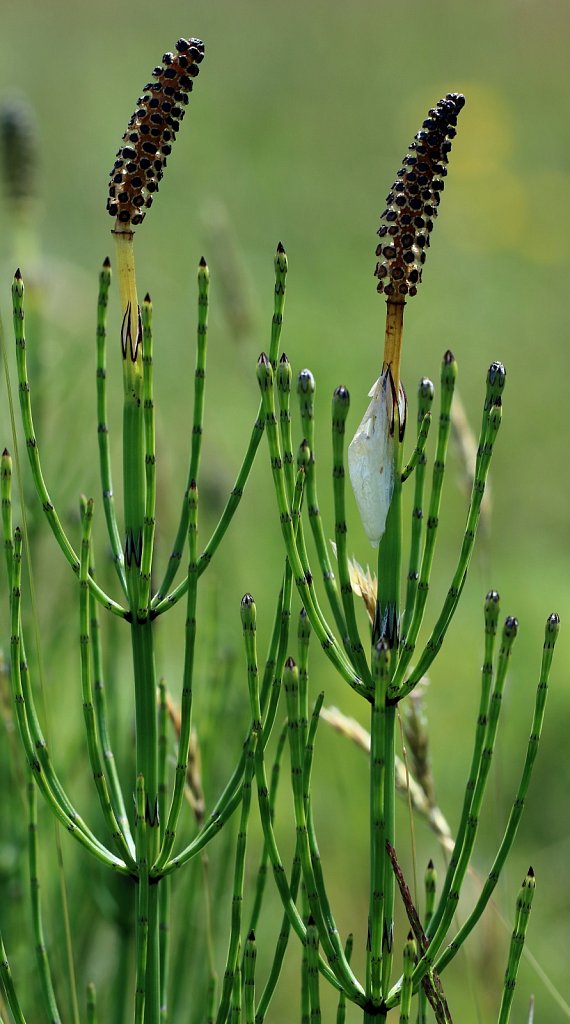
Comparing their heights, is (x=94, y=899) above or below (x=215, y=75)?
below

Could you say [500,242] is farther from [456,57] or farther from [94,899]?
[94,899]

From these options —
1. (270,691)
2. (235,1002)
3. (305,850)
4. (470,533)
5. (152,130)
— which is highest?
(152,130)

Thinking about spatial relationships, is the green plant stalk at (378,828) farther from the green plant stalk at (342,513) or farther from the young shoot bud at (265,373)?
the young shoot bud at (265,373)

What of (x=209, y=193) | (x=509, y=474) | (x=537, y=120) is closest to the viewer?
(x=509, y=474)

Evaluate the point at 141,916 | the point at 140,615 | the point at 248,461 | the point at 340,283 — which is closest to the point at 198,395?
the point at 248,461

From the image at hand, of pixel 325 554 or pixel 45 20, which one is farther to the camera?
pixel 45 20

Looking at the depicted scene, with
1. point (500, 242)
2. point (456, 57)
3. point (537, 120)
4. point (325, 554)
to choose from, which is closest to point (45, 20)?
point (456, 57)

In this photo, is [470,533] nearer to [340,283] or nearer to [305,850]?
[305,850]
